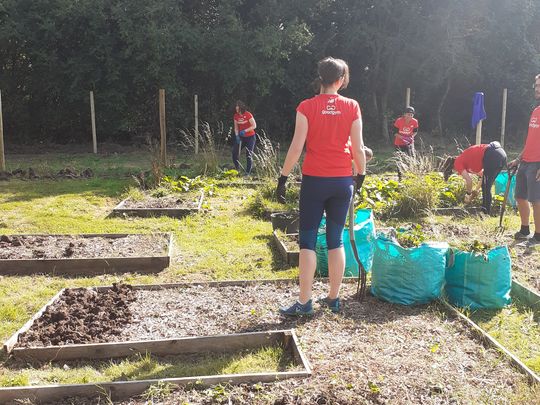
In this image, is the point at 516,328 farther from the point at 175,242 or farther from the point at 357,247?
the point at 175,242

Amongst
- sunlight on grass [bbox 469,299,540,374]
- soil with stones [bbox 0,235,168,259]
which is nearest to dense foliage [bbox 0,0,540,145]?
soil with stones [bbox 0,235,168,259]

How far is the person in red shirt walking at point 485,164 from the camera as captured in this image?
7.50m

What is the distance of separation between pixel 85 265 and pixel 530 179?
Answer: 4.91 meters

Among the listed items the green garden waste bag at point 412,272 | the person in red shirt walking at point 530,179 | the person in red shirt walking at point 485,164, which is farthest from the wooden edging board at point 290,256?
the person in red shirt walking at point 485,164

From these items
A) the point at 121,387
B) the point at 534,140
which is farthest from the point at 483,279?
the point at 121,387

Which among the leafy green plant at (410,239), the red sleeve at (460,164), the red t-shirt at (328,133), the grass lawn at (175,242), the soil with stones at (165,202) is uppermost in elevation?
the red t-shirt at (328,133)

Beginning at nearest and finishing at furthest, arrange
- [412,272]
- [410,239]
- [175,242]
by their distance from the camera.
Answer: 1. [412,272]
2. [410,239]
3. [175,242]

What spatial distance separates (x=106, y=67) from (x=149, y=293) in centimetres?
1384

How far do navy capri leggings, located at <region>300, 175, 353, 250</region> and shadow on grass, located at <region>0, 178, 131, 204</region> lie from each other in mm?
6302

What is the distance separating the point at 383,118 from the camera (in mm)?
19656

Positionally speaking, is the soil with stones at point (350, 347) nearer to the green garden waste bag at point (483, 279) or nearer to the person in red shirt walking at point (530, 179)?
the green garden waste bag at point (483, 279)

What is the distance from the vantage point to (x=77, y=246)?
6168 mm

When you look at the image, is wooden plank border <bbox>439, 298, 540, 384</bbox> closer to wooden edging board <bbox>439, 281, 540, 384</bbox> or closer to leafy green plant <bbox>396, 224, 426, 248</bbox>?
wooden edging board <bbox>439, 281, 540, 384</bbox>

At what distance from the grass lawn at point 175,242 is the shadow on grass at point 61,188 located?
0.02m
